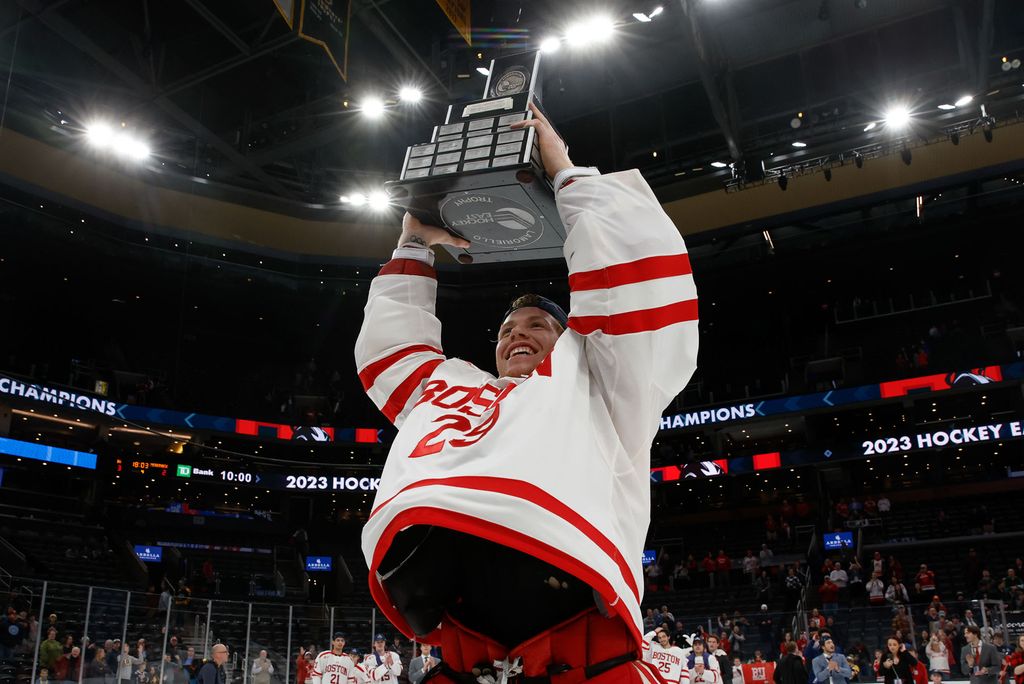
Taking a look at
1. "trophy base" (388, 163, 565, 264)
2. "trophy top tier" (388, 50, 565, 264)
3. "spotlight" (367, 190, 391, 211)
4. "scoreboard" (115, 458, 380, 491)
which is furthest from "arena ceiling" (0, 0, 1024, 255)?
"trophy base" (388, 163, 565, 264)

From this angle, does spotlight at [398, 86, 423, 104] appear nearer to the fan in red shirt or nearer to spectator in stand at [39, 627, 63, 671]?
spectator in stand at [39, 627, 63, 671]

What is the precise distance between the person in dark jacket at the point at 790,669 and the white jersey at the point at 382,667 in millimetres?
4987

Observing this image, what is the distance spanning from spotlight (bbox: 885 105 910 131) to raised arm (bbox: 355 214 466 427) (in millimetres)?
18029

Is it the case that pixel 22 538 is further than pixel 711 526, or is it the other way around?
pixel 711 526

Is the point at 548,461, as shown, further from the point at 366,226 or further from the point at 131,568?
the point at 366,226

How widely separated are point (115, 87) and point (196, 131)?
1.82 m

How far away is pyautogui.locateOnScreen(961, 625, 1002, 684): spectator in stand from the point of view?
1022cm

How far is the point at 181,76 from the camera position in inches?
672

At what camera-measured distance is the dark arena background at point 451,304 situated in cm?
1546

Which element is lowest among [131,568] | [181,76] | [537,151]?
[537,151]

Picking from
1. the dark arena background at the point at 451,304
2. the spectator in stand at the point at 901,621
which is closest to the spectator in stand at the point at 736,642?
the dark arena background at the point at 451,304

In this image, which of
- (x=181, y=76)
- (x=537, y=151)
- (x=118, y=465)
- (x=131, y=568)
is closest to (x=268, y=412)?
(x=118, y=465)

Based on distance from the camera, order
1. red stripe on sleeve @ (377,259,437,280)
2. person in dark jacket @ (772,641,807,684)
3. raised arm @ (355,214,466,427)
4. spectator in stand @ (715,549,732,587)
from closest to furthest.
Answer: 1. raised arm @ (355,214,466,427)
2. red stripe on sleeve @ (377,259,437,280)
3. person in dark jacket @ (772,641,807,684)
4. spectator in stand @ (715,549,732,587)

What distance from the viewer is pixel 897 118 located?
→ 18.2 metres
